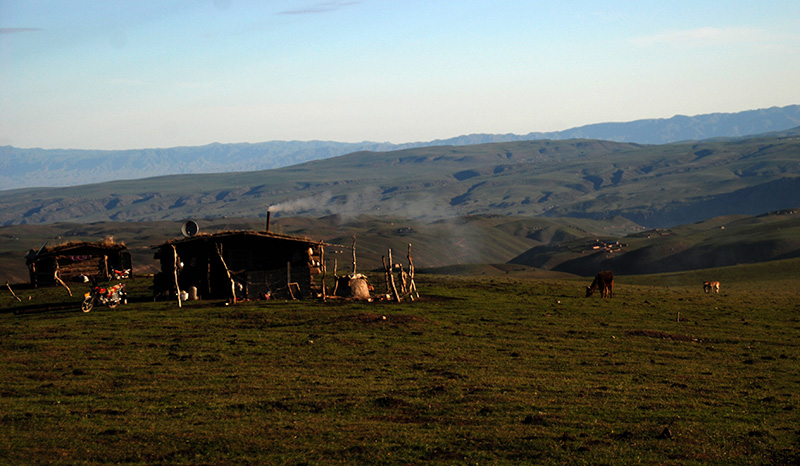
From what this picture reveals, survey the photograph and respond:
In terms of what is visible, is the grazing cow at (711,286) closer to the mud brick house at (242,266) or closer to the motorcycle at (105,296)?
the mud brick house at (242,266)

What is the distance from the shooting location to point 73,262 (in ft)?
209

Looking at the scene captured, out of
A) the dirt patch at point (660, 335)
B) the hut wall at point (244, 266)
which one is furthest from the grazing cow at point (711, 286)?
the hut wall at point (244, 266)

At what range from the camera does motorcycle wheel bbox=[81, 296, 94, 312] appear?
1770 inches

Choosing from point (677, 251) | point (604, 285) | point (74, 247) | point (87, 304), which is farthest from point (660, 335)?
point (677, 251)

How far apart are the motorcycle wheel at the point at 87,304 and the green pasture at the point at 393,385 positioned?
0.78 metres

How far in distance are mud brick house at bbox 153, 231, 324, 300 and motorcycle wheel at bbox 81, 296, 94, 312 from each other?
556 cm

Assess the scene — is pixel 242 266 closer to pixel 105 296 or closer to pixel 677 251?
pixel 105 296

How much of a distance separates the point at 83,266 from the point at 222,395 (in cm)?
4573

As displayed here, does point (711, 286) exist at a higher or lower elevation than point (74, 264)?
lower

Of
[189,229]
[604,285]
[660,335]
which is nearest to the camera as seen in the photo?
[660,335]

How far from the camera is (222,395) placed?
2361 cm

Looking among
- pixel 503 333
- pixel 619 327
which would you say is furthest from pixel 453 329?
pixel 619 327

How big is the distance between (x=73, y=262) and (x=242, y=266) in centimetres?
2021

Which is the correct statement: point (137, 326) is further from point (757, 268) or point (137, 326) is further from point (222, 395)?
point (757, 268)
